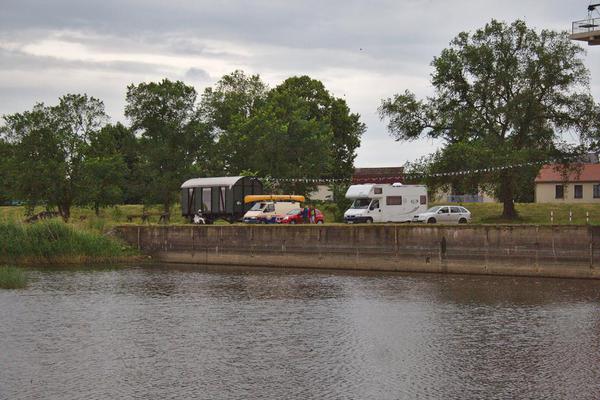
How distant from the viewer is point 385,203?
50875 millimetres

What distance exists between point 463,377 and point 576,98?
40650mm

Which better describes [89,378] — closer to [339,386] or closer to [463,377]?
[339,386]

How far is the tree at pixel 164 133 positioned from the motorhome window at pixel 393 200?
23772mm

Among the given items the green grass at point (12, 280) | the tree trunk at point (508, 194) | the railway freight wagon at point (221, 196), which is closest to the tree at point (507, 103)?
the tree trunk at point (508, 194)

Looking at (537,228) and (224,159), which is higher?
Result: (224,159)

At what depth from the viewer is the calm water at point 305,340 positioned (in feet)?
56.5

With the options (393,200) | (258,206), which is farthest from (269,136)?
(393,200)

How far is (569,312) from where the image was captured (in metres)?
26.9

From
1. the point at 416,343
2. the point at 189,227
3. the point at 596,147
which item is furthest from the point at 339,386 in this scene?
the point at 596,147

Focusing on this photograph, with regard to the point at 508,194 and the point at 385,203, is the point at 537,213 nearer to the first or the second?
the point at 508,194

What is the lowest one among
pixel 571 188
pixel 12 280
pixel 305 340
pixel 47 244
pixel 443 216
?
pixel 305 340

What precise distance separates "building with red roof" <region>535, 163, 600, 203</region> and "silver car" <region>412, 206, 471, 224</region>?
97.4 feet

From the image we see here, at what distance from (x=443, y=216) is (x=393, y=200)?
11.6ft

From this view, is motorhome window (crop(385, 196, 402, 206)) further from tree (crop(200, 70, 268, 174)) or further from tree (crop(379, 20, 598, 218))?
tree (crop(200, 70, 268, 174))
